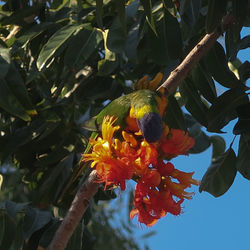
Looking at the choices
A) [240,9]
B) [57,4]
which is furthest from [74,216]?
[57,4]

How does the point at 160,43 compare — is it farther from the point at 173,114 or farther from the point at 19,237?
the point at 19,237

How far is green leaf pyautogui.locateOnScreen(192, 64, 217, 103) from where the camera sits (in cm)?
173

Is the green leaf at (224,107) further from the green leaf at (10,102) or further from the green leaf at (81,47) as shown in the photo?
the green leaf at (10,102)

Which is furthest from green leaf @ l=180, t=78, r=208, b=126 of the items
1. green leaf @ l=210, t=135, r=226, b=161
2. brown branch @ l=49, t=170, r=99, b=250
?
green leaf @ l=210, t=135, r=226, b=161

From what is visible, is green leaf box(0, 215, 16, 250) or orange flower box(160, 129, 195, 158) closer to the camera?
orange flower box(160, 129, 195, 158)

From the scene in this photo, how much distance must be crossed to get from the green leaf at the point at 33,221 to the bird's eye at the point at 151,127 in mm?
523

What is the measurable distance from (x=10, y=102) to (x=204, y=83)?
60 cm

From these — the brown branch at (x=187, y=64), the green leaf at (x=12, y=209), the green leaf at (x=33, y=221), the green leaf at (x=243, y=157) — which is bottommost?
the green leaf at (x=33, y=221)

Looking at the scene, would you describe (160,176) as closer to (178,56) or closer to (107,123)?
(107,123)

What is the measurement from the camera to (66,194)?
2.04 metres

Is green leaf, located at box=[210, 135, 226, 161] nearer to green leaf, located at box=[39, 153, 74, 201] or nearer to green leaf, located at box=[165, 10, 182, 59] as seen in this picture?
green leaf, located at box=[39, 153, 74, 201]

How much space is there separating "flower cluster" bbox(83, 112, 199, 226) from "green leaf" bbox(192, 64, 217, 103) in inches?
13.7

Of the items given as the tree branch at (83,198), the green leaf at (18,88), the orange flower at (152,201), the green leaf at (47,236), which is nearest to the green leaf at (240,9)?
the tree branch at (83,198)

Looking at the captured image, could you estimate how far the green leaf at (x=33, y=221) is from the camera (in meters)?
1.68
